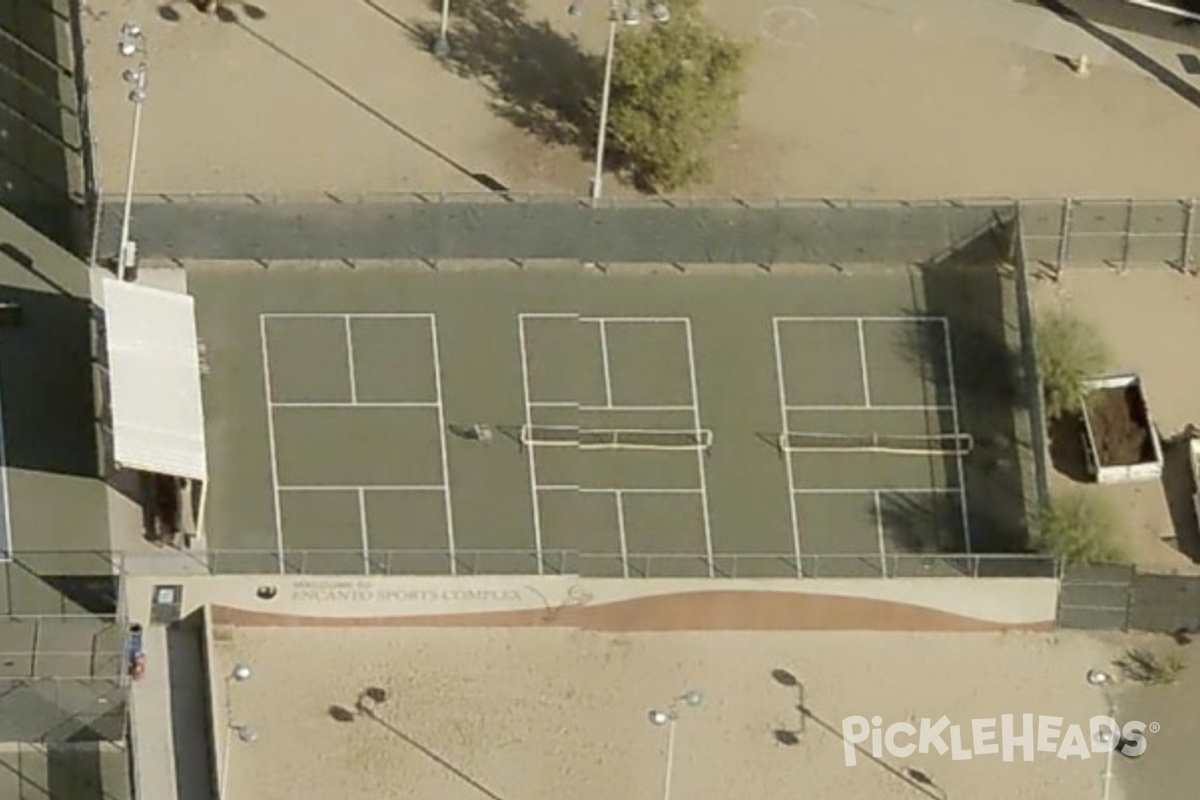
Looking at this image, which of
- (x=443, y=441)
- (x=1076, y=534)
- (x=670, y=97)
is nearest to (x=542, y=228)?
(x=670, y=97)

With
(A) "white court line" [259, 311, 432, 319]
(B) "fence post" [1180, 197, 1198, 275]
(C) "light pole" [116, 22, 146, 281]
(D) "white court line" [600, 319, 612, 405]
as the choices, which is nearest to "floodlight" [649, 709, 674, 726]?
(D) "white court line" [600, 319, 612, 405]

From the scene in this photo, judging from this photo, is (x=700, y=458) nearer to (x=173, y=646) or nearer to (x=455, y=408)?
(x=455, y=408)

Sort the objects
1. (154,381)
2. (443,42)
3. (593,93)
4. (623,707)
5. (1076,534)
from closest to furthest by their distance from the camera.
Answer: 1. (623,707)
2. (154,381)
3. (1076,534)
4. (593,93)
5. (443,42)

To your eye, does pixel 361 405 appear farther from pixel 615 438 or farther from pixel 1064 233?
pixel 1064 233

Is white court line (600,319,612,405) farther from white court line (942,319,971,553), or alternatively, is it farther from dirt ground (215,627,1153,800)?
white court line (942,319,971,553)

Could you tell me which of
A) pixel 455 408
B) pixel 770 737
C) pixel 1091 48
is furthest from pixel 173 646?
pixel 1091 48

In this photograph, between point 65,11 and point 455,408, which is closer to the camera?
point 455,408
